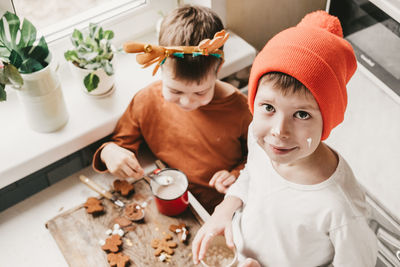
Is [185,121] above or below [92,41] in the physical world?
below

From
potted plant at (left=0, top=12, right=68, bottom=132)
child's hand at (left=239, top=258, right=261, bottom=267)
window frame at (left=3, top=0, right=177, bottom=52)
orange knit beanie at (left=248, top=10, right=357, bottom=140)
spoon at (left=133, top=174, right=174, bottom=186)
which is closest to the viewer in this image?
orange knit beanie at (left=248, top=10, right=357, bottom=140)

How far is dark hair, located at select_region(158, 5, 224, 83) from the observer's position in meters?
1.06

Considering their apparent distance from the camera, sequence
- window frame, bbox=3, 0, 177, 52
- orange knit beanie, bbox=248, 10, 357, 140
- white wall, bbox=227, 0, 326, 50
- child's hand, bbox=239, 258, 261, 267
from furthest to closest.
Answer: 1. white wall, bbox=227, 0, 326, 50
2. window frame, bbox=3, 0, 177, 52
3. child's hand, bbox=239, 258, 261, 267
4. orange knit beanie, bbox=248, 10, 357, 140

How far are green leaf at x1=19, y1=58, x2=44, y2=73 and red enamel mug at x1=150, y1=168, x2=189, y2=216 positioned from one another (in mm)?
387

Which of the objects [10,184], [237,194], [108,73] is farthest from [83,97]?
[237,194]

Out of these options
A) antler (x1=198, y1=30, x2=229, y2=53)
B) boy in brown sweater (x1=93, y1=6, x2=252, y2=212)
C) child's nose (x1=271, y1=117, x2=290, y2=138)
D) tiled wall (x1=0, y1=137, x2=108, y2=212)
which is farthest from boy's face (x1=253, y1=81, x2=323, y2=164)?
tiled wall (x1=0, y1=137, x2=108, y2=212)

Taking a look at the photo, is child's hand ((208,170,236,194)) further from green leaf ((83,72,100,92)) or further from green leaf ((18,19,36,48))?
green leaf ((18,19,36,48))

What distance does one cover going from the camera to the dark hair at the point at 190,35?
3.46ft

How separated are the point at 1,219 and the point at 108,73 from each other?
47 centimetres

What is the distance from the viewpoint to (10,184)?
1.21 meters

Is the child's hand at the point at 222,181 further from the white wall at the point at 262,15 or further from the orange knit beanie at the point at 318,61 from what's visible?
the white wall at the point at 262,15

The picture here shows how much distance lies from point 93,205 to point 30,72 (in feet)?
1.17

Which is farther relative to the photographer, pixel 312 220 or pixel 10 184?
pixel 10 184

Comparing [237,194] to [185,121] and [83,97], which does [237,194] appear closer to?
[185,121]
